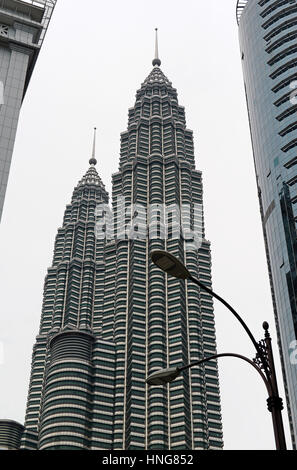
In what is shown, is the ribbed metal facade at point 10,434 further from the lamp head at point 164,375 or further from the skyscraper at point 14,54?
the lamp head at point 164,375

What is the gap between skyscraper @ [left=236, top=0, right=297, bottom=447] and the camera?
101438mm

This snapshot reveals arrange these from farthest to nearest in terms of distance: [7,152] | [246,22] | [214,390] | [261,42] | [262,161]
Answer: [214,390], [246,22], [261,42], [262,161], [7,152]

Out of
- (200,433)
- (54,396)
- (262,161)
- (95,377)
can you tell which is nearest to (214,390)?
(200,433)

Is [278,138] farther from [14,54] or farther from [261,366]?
[261,366]

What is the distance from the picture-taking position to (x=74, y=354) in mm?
180000

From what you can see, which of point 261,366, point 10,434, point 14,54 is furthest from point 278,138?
point 10,434

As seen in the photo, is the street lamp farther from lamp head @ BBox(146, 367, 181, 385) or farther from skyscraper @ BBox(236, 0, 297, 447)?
skyscraper @ BBox(236, 0, 297, 447)

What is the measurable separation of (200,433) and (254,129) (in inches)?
3791

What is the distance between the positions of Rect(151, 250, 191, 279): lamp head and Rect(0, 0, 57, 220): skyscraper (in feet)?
105

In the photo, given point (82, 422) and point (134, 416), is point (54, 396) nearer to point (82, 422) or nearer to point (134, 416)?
point (82, 422)

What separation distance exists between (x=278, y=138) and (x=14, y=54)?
7621cm

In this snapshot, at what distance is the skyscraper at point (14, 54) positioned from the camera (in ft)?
149

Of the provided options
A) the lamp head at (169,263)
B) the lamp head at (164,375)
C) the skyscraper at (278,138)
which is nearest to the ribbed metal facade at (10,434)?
the skyscraper at (278,138)

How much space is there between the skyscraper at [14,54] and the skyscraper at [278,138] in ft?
215
